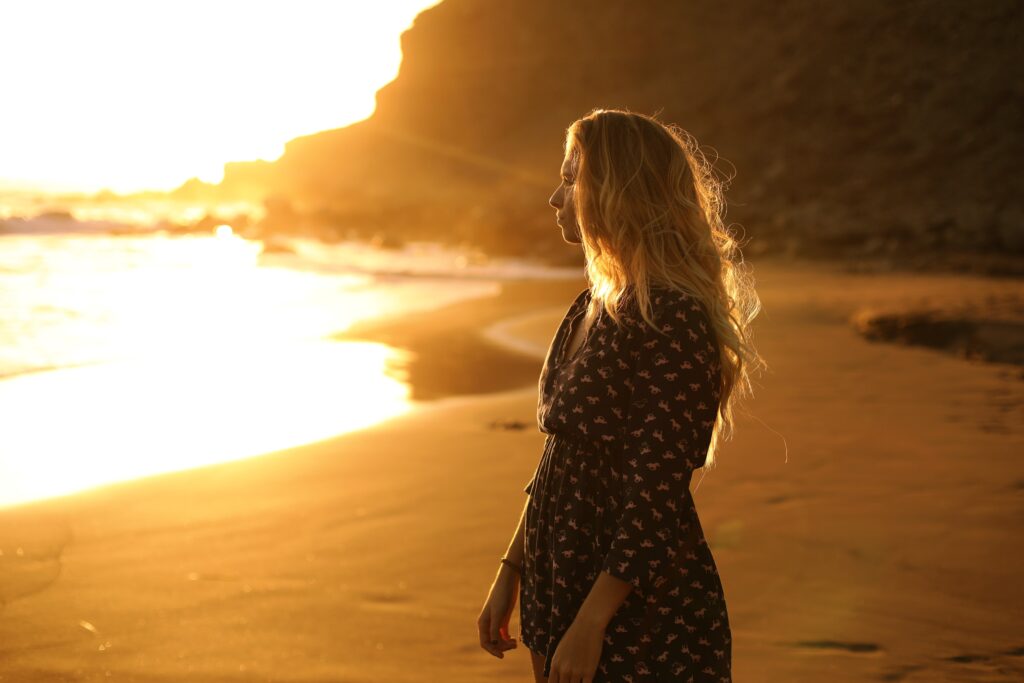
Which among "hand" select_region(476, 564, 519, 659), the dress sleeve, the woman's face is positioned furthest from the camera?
"hand" select_region(476, 564, 519, 659)

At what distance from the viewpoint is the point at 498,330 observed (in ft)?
47.0

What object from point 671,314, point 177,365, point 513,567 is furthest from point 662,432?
point 177,365

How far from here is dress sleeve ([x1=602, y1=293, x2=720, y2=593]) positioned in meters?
1.80

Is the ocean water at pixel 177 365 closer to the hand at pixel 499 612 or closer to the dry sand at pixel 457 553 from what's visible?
the dry sand at pixel 457 553

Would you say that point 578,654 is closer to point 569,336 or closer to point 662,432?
point 662,432

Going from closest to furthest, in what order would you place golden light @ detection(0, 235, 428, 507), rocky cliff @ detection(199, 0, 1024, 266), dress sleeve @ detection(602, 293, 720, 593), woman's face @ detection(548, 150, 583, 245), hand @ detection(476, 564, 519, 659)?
dress sleeve @ detection(602, 293, 720, 593) → woman's face @ detection(548, 150, 583, 245) → hand @ detection(476, 564, 519, 659) → golden light @ detection(0, 235, 428, 507) → rocky cliff @ detection(199, 0, 1024, 266)

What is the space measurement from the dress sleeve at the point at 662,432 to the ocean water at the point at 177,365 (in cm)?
518

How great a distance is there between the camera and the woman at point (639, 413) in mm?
1817

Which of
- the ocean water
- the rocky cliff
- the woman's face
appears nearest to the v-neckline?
the woman's face

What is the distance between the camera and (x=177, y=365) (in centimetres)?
1105

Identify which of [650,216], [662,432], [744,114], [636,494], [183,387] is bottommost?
[183,387]

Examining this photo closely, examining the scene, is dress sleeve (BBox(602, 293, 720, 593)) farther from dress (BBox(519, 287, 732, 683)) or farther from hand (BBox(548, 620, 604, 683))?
hand (BBox(548, 620, 604, 683))

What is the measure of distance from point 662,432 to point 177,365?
1014cm

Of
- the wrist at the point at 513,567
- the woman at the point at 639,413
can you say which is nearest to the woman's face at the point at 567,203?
the woman at the point at 639,413
